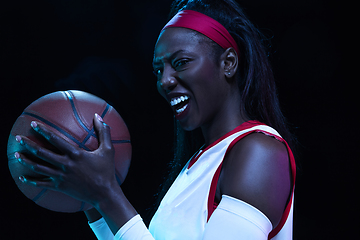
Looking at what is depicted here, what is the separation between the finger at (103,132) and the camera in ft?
3.15

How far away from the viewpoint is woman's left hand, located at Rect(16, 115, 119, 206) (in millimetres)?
869

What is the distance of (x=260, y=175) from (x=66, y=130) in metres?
0.64

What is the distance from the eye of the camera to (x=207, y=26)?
43.5 inches

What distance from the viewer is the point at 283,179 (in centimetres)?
82

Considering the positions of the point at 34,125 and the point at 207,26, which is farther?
the point at 207,26

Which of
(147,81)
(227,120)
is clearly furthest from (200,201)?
(147,81)

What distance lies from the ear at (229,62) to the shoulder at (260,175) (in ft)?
1.03

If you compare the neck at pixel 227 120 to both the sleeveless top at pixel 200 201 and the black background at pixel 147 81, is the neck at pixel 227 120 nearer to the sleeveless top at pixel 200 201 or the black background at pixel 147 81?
the sleeveless top at pixel 200 201

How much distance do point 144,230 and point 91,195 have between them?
0.20 metres

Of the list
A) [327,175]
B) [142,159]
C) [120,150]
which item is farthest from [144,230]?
[327,175]

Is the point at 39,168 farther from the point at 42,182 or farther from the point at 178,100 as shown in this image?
the point at 178,100

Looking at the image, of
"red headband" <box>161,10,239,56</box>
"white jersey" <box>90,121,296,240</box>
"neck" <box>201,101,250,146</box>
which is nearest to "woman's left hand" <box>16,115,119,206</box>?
"white jersey" <box>90,121,296,240</box>

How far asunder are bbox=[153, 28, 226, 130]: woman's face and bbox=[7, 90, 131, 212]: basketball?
25 cm

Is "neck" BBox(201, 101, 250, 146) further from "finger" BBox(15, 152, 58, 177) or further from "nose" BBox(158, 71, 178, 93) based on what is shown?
"finger" BBox(15, 152, 58, 177)
